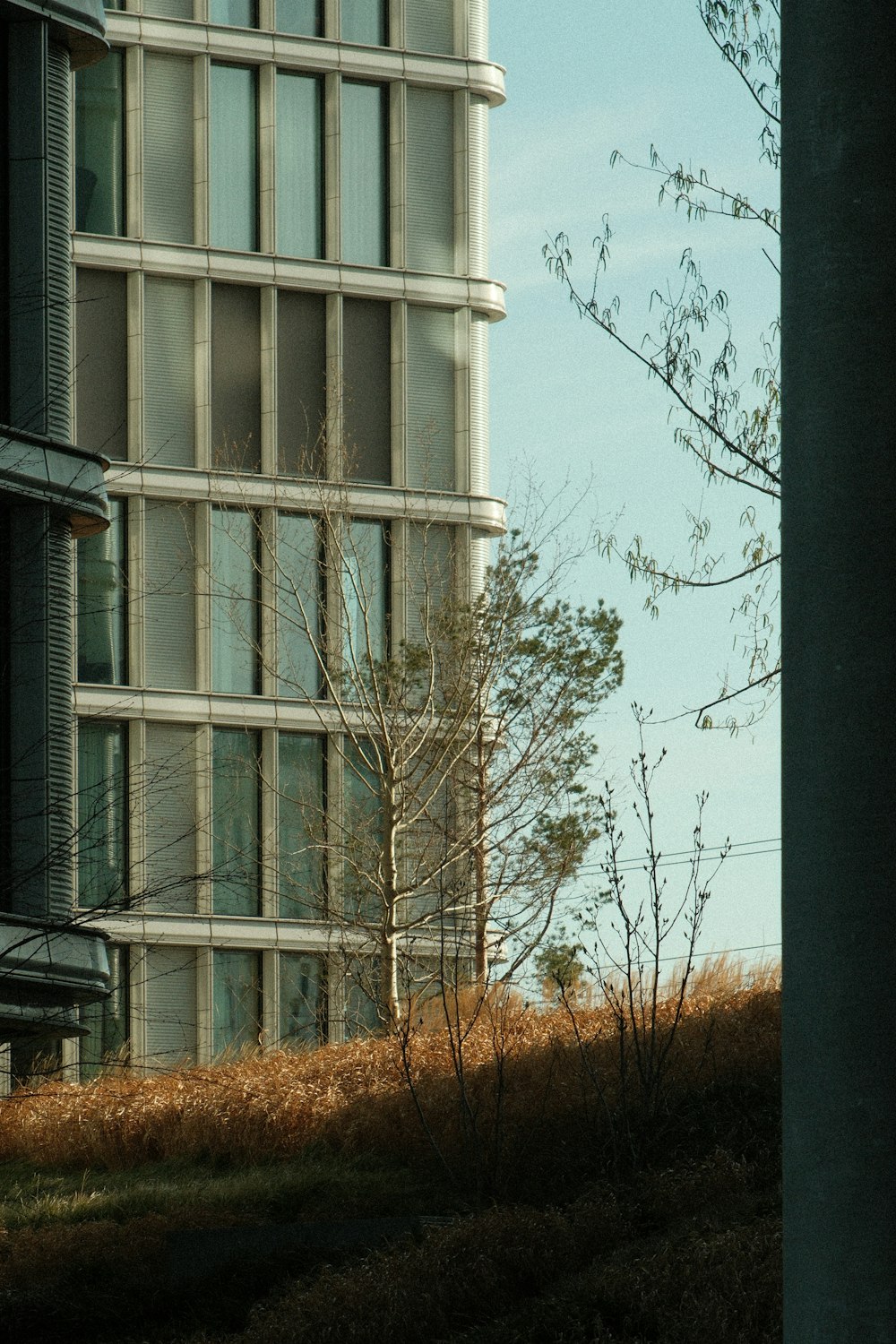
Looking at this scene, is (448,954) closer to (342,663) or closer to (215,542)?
(342,663)

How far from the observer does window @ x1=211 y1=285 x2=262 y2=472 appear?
113 ft

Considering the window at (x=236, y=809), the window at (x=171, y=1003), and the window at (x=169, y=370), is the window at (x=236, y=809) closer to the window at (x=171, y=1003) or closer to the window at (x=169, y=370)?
the window at (x=171, y=1003)

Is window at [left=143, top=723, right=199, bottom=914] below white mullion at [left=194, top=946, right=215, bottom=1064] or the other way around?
the other way around

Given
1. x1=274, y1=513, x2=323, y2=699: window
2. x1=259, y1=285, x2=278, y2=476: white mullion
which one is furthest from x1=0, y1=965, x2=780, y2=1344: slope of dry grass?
x1=259, y1=285, x2=278, y2=476: white mullion

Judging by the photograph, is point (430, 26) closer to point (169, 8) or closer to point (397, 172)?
point (397, 172)

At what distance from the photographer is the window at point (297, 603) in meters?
32.7

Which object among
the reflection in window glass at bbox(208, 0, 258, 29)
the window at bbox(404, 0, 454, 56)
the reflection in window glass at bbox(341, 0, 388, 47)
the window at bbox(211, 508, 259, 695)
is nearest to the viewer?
the window at bbox(211, 508, 259, 695)

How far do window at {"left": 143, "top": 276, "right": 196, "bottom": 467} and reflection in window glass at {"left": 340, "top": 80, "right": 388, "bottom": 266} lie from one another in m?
3.37

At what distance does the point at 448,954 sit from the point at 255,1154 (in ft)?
52.9

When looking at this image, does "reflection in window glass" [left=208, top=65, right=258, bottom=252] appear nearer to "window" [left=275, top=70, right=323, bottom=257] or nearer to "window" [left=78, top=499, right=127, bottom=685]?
Result: "window" [left=275, top=70, right=323, bottom=257]

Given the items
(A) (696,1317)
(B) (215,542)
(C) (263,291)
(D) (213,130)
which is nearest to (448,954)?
(B) (215,542)

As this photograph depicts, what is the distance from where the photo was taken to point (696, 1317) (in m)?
8.48

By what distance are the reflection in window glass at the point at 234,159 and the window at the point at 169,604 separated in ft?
17.5

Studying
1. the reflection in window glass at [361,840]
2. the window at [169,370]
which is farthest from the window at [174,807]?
the window at [169,370]
